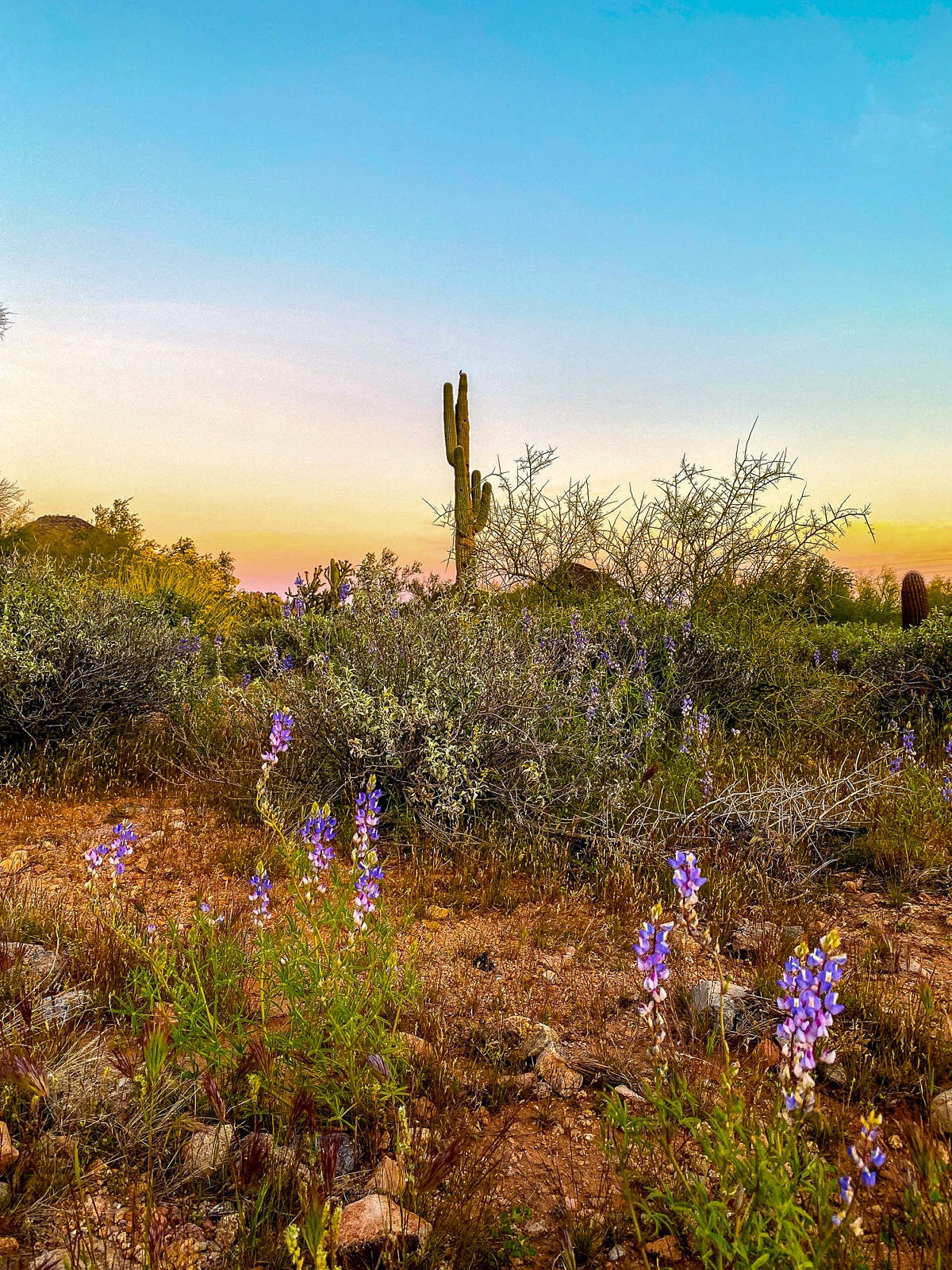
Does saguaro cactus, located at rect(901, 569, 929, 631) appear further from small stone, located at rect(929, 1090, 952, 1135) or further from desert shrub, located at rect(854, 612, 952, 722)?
small stone, located at rect(929, 1090, 952, 1135)

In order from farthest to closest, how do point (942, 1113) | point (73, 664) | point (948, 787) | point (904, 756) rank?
point (73, 664) < point (904, 756) < point (948, 787) < point (942, 1113)

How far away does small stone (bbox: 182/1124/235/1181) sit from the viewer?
2.02 m

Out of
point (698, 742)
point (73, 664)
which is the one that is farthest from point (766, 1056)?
point (73, 664)

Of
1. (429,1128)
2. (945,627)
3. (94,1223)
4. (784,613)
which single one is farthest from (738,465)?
(94,1223)

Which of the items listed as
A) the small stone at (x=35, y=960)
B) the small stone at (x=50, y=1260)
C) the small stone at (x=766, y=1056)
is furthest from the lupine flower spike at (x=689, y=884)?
the small stone at (x=35, y=960)

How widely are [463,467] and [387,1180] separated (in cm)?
1145

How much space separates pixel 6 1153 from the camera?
1982mm

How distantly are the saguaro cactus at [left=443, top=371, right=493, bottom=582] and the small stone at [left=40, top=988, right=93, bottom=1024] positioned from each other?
27.3 ft

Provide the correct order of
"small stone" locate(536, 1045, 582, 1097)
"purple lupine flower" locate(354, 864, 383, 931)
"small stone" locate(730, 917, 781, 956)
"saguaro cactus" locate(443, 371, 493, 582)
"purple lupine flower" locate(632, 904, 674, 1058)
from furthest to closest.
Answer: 1. "saguaro cactus" locate(443, 371, 493, 582)
2. "small stone" locate(730, 917, 781, 956)
3. "small stone" locate(536, 1045, 582, 1097)
4. "purple lupine flower" locate(354, 864, 383, 931)
5. "purple lupine flower" locate(632, 904, 674, 1058)

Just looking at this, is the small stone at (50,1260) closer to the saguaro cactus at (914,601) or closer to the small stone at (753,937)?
the small stone at (753,937)

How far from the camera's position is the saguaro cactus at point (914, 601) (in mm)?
12875

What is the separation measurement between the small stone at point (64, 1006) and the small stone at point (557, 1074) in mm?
1507

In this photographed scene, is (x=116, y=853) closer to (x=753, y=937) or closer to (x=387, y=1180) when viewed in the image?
(x=387, y=1180)

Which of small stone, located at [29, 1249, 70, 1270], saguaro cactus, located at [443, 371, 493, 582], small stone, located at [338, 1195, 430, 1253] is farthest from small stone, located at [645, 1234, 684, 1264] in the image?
saguaro cactus, located at [443, 371, 493, 582]
